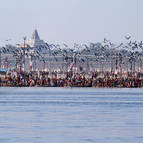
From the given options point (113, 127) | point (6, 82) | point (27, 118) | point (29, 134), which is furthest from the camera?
point (6, 82)

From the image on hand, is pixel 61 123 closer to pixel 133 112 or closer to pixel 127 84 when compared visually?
pixel 133 112

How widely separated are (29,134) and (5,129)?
2534 mm

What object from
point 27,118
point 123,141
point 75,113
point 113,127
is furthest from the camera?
point 75,113

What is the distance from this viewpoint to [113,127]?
45375 mm

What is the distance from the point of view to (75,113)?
57.2 m

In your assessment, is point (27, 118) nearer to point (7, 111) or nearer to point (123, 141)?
point (7, 111)

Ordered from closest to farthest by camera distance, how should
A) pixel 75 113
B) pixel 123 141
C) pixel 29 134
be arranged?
pixel 123 141 < pixel 29 134 < pixel 75 113

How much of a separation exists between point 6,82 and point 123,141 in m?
102

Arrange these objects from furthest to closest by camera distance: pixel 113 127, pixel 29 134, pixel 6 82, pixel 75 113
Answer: pixel 6 82 < pixel 75 113 < pixel 113 127 < pixel 29 134

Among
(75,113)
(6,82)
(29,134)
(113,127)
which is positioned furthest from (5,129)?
(6,82)

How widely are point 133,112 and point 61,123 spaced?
11.5 metres

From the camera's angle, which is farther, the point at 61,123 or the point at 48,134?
the point at 61,123

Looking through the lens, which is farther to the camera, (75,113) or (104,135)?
(75,113)

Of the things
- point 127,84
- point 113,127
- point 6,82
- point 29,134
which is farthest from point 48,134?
point 6,82
